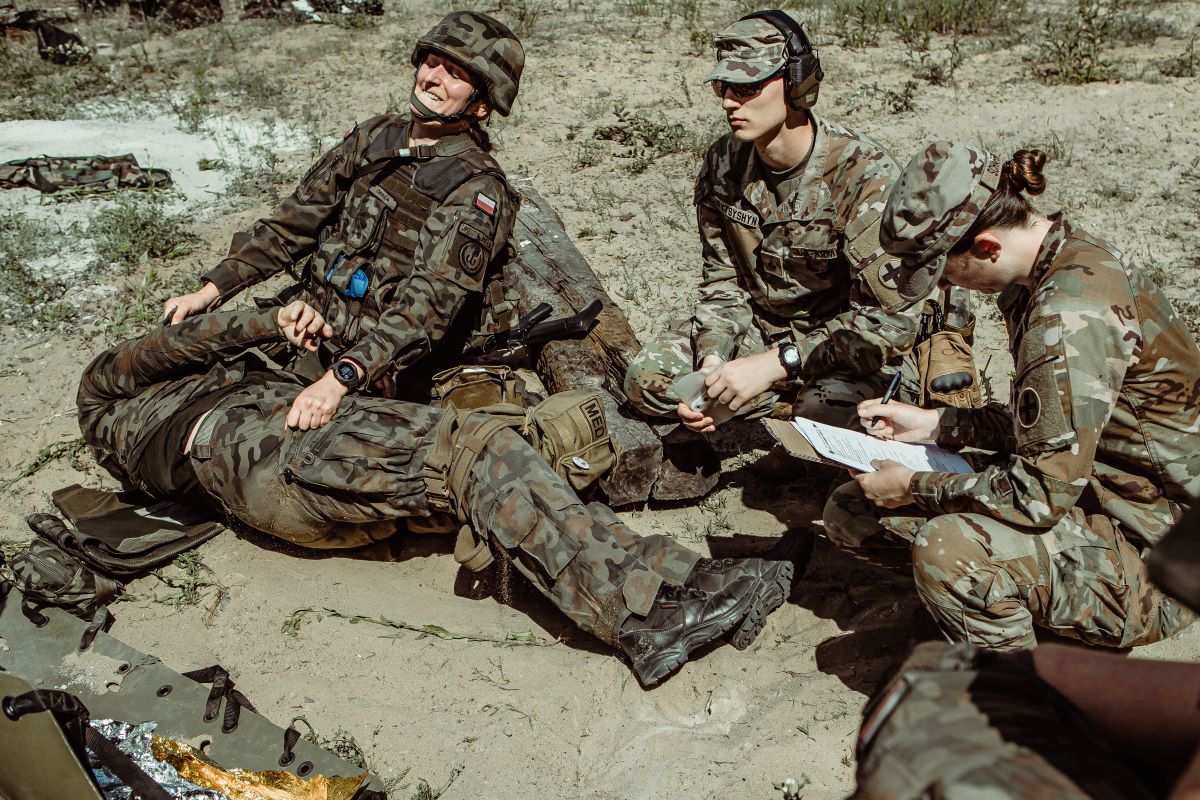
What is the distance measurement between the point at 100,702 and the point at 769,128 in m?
3.12

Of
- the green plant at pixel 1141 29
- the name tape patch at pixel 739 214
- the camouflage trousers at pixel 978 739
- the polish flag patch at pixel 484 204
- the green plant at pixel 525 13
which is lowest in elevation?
the camouflage trousers at pixel 978 739

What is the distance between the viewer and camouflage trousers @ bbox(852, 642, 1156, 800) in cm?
161

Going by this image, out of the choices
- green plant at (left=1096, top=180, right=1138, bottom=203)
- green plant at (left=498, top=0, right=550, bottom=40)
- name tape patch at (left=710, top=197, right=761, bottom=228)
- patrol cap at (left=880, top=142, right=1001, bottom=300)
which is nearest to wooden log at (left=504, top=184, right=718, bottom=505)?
name tape patch at (left=710, top=197, right=761, bottom=228)

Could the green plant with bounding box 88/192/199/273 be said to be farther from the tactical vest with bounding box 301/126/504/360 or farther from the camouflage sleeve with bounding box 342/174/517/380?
the camouflage sleeve with bounding box 342/174/517/380

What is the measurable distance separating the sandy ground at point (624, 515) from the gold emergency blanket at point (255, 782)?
12.0 inches

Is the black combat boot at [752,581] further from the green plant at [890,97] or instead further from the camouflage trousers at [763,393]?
the green plant at [890,97]

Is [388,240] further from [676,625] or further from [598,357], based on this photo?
[676,625]

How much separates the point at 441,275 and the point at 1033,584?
250 cm

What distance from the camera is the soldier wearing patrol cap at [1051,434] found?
2.83m

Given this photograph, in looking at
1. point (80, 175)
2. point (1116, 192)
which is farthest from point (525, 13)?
point (1116, 192)

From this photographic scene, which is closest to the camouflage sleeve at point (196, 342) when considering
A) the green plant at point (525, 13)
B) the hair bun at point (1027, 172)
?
the hair bun at point (1027, 172)

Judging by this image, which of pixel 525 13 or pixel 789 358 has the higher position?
pixel 525 13

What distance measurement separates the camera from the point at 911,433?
3.71 metres

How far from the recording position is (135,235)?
634 centimetres
